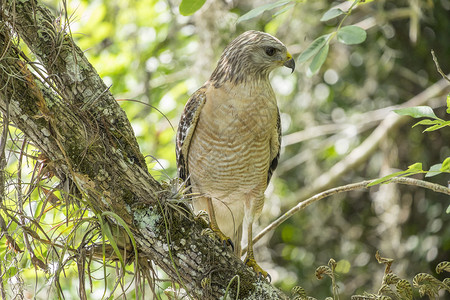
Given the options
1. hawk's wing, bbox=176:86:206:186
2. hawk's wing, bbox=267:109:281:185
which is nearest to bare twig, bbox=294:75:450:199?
hawk's wing, bbox=267:109:281:185

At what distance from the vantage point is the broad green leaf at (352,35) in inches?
108

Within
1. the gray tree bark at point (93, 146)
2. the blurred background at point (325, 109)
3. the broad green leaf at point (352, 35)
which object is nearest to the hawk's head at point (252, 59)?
the broad green leaf at point (352, 35)

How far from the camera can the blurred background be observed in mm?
5723

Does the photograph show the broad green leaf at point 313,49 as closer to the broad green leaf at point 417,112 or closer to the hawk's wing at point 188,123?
the broad green leaf at point 417,112

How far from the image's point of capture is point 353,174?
655 cm

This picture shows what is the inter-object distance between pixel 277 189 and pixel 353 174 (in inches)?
39.1

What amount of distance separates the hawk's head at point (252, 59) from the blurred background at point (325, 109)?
75.1 inches

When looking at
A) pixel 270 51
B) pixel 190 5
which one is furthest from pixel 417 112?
pixel 270 51

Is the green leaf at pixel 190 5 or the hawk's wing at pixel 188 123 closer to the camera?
the green leaf at pixel 190 5

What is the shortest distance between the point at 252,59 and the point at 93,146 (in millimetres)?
1660

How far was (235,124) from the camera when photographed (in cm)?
362

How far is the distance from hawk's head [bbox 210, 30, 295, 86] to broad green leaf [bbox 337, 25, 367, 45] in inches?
35.0

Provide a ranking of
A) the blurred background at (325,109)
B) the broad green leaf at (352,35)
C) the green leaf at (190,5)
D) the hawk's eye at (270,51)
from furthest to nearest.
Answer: the blurred background at (325,109) < the hawk's eye at (270,51) < the broad green leaf at (352,35) < the green leaf at (190,5)

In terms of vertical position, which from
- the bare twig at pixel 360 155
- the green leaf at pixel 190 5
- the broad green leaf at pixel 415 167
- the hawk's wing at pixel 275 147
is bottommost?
the bare twig at pixel 360 155
